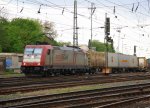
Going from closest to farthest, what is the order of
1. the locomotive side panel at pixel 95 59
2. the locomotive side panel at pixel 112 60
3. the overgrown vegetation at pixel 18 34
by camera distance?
1. the locomotive side panel at pixel 95 59
2. the locomotive side panel at pixel 112 60
3. the overgrown vegetation at pixel 18 34

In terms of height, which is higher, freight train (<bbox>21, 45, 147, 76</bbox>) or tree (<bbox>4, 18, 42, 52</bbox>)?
tree (<bbox>4, 18, 42, 52</bbox>)

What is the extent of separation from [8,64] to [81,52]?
62.2ft

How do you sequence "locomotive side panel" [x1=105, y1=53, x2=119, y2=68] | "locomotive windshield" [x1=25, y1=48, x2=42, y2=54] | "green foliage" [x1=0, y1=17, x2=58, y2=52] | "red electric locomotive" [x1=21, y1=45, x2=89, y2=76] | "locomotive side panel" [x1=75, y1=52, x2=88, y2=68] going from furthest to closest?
1. "green foliage" [x1=0, y1=17, x2=58, y2=52]
2. "locomotive side panel" [x1=105, y1=53, x2=119, y2=68]
3. "locomotive side panel" [x1=75, y1=52, x2=88, y2=68]
4. "locomotive windshield" [x1=25, y1=48, x2=42, y2=54]
5. "red electric locomotive" [x1=21, y1=45, x2=89, y2=76]

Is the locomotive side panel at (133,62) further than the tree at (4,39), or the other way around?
the tree at (4,39)

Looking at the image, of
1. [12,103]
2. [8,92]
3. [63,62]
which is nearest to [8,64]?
[63,62]

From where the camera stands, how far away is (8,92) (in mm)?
19016

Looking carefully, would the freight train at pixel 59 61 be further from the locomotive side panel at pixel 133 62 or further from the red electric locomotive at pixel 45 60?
the locomotive side panel at pixel 133 62

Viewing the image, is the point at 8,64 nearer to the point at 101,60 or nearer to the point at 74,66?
the point at 101,60

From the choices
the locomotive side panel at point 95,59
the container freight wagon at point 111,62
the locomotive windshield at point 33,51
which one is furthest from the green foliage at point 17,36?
the locomotive windshield at point 33,51

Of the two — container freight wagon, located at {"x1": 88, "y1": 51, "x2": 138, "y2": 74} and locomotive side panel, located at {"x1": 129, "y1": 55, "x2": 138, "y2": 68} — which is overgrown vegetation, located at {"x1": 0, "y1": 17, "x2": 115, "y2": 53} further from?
container freight wagon, located at {"x1": 88, "y1": 51, "x2": 138, "y2": 74}

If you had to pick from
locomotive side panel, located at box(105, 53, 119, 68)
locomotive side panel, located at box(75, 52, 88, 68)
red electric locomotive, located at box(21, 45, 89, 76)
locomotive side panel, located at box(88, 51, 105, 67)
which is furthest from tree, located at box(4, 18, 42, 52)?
red electric locomotive, located at box(21, 45, 89, 76)

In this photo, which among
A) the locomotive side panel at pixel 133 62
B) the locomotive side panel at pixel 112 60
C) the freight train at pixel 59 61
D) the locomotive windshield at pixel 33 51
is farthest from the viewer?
the locomotive side panel at pixel 133 62

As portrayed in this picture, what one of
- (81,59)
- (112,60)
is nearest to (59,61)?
(81,59)

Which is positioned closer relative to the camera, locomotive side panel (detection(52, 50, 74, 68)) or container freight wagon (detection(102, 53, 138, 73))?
locomotive side panel (detection(52, 50, 74, 68))
